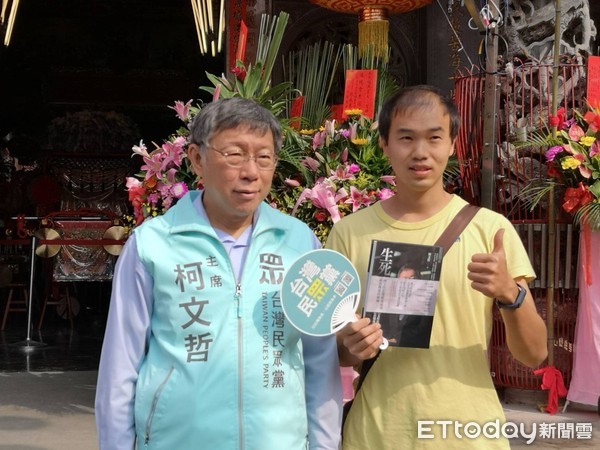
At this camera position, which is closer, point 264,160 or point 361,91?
point 264,160

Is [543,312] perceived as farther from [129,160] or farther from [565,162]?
[129,160]

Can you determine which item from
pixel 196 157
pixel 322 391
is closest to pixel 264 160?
pixel 196 157

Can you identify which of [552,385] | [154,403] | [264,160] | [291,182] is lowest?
[552,385]

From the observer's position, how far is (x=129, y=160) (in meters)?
11.5

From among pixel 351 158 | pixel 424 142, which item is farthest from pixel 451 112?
pixel 351 158

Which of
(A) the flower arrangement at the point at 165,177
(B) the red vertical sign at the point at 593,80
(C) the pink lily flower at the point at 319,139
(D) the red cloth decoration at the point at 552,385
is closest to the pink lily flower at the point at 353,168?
(C) the pink lily flower at the point at 319,139

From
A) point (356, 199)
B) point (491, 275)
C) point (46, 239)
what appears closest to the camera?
point (491, 275)

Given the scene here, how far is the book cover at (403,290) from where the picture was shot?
201 cm

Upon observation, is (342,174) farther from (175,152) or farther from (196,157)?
(196,157)

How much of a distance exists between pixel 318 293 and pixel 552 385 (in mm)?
3511

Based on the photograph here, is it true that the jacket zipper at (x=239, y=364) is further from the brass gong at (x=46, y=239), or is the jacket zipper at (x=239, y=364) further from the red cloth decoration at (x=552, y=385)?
the brass gong at (x=46, y=239)

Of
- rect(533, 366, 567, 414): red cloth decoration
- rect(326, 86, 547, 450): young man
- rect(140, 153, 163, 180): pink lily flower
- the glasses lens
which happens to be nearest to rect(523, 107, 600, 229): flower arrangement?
rect(533, 366, 567, 414): red cloth decoration

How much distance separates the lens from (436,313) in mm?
2115

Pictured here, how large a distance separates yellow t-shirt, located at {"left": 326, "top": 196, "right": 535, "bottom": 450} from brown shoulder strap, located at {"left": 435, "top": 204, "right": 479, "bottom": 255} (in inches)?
0.7
